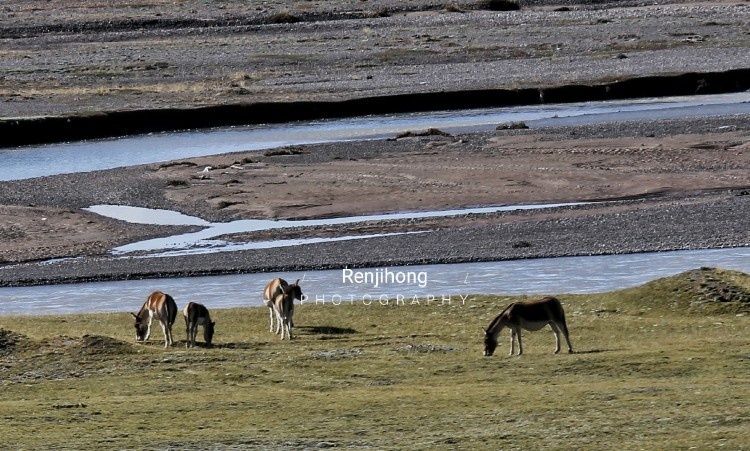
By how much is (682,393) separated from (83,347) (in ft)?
28.1

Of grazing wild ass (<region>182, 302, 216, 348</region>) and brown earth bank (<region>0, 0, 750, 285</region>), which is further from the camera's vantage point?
brown earth bank (<region>0, 0, 750, 285</region>)

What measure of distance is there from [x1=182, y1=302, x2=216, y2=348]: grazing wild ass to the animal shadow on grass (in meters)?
2.03

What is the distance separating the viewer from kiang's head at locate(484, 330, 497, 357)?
59.4 feet

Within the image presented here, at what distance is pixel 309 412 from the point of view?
15.0 m

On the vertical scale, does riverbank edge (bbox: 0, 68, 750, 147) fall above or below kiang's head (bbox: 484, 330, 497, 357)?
above

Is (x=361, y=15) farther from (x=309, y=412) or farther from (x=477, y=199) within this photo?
(x=309, y=412)

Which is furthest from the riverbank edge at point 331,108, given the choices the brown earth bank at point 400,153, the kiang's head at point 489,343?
the kiang's head at point 489,343

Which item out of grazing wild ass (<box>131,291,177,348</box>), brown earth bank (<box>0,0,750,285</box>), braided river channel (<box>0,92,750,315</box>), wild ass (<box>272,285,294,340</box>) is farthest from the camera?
brown earth bank (<box>0,0,750,285</box>)

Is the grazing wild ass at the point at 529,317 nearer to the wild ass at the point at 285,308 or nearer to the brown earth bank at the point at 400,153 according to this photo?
the wild ass at the point at 285,308

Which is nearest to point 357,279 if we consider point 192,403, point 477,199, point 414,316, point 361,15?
point 414,316

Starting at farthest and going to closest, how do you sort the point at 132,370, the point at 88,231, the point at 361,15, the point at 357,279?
the point at 361,15 → the point at 88,231 → the point at 357,279 → the point at 132,370

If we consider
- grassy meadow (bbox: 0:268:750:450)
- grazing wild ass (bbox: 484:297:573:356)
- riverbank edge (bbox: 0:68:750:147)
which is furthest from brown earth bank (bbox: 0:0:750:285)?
grazing wild ass (bbox: 484:297:573:356)

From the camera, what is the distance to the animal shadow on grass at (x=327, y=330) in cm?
2184

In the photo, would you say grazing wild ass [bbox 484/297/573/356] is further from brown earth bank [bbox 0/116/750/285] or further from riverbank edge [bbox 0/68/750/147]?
riverbank edge [bbox 0/68/750/147]
